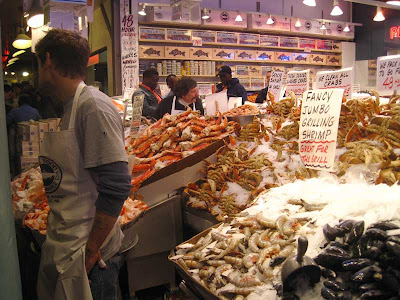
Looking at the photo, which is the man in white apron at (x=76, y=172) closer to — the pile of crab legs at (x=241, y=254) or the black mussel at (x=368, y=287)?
the pile of crab legs at (x=241, y=254)

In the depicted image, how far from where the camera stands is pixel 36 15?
4.84 meters

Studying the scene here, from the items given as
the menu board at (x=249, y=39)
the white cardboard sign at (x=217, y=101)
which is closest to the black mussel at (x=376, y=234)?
the white cardboard sign at (x=217, y=101)

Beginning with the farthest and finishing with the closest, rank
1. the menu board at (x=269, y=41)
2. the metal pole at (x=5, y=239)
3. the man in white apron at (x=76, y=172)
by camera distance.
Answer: the menu board at (x=269, y=41) < the man in white apron at (x=76, y=172) < the metal pole at (x=5, y=239)

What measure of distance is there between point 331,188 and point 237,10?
8.80 m

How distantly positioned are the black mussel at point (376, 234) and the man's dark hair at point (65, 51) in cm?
139

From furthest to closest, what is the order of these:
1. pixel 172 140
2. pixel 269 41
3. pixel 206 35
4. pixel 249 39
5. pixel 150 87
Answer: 1. pixel 269 41
2. pixel 249 39
3. pixel 206 35
4. pixel 150 87
5. pixel 172 140

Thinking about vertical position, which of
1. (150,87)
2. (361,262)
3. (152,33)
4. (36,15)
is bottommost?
(361,262)

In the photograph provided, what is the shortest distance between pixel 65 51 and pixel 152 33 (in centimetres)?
784

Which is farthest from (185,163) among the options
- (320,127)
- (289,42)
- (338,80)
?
(289,42)

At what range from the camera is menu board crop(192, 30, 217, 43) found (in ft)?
32.6

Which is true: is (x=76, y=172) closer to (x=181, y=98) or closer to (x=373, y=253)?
(x=373, y=253)

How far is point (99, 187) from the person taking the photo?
169 centimetres

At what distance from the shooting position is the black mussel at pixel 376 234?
Answer: 4.92 ft

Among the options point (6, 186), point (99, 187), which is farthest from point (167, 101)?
point (6, 186)
